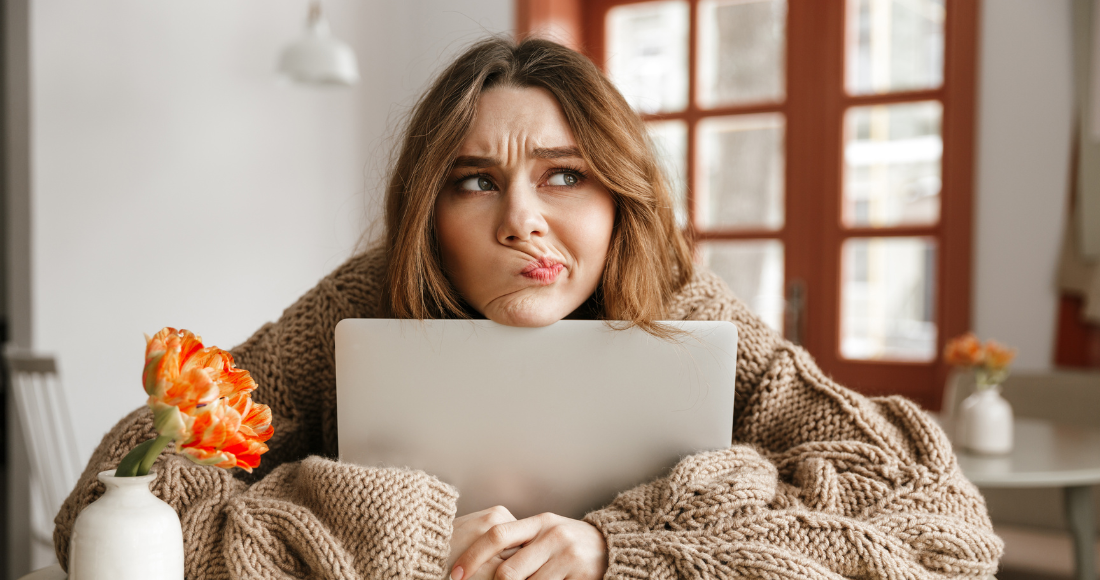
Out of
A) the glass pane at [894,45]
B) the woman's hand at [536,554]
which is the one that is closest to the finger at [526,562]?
the woman's hand at [536,554]

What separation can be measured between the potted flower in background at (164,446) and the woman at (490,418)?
0.37 feet

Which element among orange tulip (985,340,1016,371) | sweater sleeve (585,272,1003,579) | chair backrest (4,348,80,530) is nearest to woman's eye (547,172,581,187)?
sweater sleeve (585,272,1003,579)

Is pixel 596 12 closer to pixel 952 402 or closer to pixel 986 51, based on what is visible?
pixel 986 51

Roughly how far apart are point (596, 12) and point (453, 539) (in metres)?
3.16

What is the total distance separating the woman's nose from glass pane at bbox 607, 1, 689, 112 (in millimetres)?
2563

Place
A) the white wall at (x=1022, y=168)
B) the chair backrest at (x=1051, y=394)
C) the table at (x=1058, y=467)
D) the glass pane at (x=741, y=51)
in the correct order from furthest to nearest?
the glass pane at (x=741, y=51) → the white wall at (x=1022, y=168) → the chair backrest at (x=1051, y=394) → the table at (x=1058, y=467)

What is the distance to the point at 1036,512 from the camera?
7.30ft

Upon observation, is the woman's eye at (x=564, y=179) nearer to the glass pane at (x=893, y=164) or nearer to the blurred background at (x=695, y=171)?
the blurred background at (x=695, y=171)

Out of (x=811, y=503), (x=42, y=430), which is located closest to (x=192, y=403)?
(x=811, y=503)

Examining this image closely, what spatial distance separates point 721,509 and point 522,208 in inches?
13.6

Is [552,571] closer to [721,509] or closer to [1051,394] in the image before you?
[721,509]

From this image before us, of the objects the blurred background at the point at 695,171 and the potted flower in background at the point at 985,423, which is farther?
the blurred background at the point at 695,171

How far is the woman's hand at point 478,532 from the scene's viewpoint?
68 cm

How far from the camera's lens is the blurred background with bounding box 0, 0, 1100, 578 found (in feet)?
7.49
